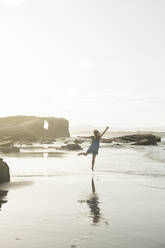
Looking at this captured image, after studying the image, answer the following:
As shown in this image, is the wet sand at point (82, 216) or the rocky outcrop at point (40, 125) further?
the rocky outcrop at point (40, 125)

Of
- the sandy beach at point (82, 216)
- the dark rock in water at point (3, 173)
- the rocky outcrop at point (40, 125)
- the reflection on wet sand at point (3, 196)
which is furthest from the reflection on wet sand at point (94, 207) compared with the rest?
→ the rocky outcrop at point (40, 125)

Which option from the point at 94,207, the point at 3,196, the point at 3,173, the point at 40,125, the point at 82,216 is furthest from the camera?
the point at 40,125

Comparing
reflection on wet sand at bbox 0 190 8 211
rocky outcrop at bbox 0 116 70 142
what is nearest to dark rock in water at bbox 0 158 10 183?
reflection on wet sand at bbox 0 190 8 211

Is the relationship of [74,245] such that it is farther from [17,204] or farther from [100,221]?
[17,204]

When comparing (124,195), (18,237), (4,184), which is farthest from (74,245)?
(4,184)

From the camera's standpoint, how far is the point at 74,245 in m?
5.53

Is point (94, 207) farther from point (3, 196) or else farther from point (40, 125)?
point (40, 125)

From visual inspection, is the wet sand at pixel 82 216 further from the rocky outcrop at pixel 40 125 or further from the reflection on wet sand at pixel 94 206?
the rocky outcrop at pixel 40 125

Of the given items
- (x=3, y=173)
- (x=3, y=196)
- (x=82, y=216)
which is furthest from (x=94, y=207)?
(x=3, y=173)

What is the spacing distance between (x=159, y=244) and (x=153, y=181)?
8.76m

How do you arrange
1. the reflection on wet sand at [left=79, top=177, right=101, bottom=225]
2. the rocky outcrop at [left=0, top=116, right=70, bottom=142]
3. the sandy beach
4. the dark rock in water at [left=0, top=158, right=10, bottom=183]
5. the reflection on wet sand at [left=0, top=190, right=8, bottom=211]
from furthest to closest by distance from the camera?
the rocky outcrop at [left=0, top=116, right=70, bottom=142]
the dark rock in water at [left=0, top=158, right=10, bottom=183]
the reflection on wet sand at [left=0, top=190, right=8, bottom=211]
the reflection on wet sand at [left=79, top=177, right=101, bottom=225]
the sandy beach

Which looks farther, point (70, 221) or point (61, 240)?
point (70, 221)

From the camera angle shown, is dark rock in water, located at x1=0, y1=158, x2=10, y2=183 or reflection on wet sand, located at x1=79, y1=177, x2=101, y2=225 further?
dark rock in water, located at x1=0, y1=158, x2=10, y2=183

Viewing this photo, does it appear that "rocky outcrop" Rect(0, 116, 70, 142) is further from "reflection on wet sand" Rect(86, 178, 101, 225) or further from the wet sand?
"reflection on wet sand" Rect(86, 178, 101, 225)
